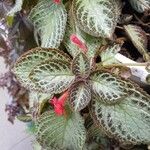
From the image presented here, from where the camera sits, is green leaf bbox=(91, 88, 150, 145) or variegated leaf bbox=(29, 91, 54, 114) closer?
green leaf bbox=(91, 88, 150, 145)

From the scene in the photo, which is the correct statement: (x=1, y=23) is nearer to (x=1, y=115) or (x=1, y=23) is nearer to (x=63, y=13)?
(x=63, y=13)

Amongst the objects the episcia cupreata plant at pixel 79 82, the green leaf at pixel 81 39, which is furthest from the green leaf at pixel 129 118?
the green leaf at pixel 81 39

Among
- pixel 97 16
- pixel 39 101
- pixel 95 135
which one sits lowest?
pixel 95 135

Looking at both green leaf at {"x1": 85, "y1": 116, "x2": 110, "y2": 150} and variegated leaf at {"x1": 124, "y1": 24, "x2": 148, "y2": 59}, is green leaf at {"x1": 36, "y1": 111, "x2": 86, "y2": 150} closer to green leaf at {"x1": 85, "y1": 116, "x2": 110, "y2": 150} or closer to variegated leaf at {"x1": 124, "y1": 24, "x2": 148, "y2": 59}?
green leaf at {"x1": 85, "y1": 116, "x2": 110, "y2": 150}

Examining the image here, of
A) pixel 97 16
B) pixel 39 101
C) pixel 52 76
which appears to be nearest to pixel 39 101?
pixel 39 101

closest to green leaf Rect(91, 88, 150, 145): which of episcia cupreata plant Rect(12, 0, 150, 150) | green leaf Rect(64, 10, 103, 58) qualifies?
episcia cupreata plant Rect(12, 0, 150, 150)

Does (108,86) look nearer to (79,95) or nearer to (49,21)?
(79,95)

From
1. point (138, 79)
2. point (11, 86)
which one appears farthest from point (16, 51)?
point (138, 79)
